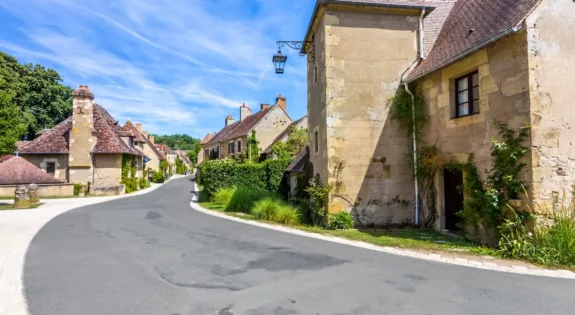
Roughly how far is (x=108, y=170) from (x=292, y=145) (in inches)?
581

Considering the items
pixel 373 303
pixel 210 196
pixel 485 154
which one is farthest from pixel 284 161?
pixel 373 303

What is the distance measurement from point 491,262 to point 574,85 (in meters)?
4.15

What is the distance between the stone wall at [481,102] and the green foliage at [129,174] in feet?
80.1

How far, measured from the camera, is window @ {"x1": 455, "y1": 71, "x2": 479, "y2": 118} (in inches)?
323

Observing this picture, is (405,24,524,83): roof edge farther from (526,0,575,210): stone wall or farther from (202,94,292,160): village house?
(202,94,292,160): village house

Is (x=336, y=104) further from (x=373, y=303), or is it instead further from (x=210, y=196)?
(x=210, y=196)

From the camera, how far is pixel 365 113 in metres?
10.1

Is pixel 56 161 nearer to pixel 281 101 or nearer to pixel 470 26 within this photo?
pixel 281 101

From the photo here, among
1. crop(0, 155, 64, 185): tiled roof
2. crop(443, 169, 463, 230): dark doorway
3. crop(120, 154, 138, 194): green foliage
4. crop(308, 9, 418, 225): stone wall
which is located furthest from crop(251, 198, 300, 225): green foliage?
crop(0, 155, 64, 185): tiled roof

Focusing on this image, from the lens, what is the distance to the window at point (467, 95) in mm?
8203

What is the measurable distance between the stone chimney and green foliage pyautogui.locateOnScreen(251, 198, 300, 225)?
19.2m

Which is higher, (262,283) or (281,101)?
(281,101)

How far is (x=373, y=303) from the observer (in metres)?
4.04

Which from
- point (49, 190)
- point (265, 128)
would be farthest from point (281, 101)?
point (49, 190)
